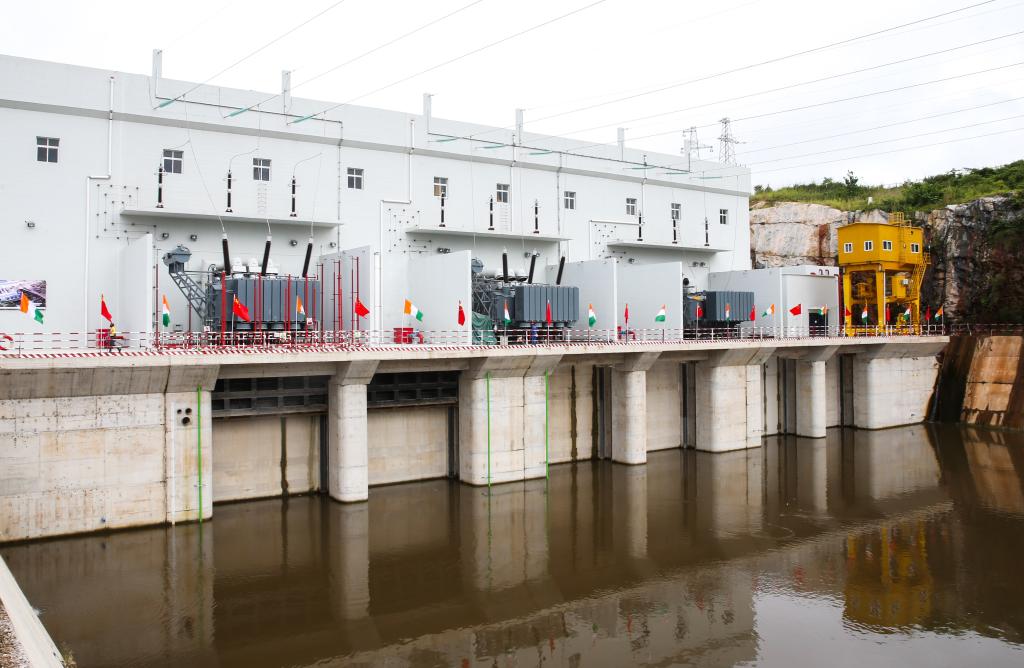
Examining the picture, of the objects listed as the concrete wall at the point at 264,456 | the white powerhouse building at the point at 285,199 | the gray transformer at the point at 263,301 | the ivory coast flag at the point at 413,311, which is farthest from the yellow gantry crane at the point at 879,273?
the gray transformer at the point at 263,301

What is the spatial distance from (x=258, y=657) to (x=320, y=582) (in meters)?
4.62

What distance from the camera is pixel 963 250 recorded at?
56594 mm

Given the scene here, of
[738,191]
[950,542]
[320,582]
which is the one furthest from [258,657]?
[738,191]

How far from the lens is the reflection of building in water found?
19312 millimetres

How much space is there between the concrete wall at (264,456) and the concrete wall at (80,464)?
4088 millimetres

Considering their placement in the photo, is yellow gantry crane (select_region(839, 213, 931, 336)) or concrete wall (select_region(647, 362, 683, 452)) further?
yellow gantry crane (select_region(839, 213, 931, 336))

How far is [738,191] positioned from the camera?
51031 millimetres

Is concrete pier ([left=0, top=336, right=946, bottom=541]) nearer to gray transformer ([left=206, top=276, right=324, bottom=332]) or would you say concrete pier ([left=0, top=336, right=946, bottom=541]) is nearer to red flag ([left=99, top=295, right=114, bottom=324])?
gray transformer ([left=206, top=276, right=324, bottom=332])

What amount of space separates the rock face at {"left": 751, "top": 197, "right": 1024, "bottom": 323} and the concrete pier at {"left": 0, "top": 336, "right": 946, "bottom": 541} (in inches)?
403

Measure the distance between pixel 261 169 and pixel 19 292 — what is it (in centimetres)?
1018

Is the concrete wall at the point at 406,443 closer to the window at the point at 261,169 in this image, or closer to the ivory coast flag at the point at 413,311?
the ivory coast flag at the point at 413,311

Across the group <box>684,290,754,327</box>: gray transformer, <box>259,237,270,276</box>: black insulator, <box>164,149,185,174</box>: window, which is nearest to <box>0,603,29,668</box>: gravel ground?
<box>259,237,270,276</box>: black insulator

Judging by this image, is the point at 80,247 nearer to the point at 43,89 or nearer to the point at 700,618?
the point at 43,89

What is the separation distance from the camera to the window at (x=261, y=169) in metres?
32.8
